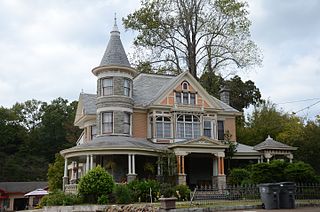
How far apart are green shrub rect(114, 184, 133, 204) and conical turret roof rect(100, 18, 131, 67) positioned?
10415 millimetres

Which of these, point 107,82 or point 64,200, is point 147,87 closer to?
point 107,82

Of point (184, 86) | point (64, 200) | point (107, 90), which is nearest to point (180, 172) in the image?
point (184, 86)

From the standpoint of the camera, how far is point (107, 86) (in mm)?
31266

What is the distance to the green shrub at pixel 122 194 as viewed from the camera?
23344mm

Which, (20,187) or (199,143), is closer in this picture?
(199,143)

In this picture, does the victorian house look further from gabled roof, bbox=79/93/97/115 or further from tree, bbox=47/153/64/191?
tree, bbox=47/153/64/191

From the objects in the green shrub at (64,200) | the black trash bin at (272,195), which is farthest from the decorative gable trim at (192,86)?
the black trash bin at (272,195)

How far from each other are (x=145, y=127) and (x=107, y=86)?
422 centimetres

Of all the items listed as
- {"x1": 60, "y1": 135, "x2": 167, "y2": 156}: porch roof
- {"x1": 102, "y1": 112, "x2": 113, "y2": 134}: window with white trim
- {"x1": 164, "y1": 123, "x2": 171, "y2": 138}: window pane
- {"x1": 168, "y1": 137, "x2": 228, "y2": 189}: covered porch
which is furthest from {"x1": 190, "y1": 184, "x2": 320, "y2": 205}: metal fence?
{"x1": 102, "y1": 112, "x2": 113, "y2": 134}: window with white trim

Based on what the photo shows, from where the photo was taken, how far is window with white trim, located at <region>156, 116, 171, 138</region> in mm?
32156

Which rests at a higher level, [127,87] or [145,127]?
[127,87]

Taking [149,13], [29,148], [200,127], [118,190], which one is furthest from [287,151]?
[29,148]

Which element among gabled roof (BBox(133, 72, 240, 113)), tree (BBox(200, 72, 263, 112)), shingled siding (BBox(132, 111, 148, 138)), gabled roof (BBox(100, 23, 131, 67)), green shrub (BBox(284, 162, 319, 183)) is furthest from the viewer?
tree (BBox(200, 72, 263, 112))

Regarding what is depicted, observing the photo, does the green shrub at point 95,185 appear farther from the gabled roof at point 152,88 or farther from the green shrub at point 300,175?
the green shrub at point 300,175
